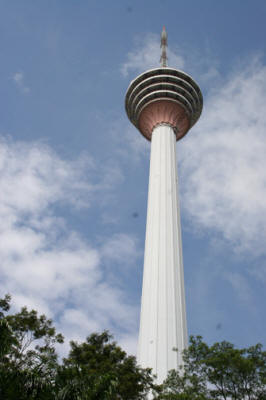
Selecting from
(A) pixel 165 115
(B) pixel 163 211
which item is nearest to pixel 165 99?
(A) pixel 165 115

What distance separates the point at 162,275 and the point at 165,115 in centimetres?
2459

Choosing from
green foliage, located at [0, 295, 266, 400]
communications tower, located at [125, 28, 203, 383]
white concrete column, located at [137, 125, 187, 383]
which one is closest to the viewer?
green foliage, located at [0, 295, 266, 400]

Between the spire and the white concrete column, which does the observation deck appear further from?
the spire

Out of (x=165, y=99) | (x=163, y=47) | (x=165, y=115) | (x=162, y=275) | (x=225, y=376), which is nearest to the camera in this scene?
(x=225, y=376)

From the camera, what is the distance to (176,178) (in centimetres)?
4772

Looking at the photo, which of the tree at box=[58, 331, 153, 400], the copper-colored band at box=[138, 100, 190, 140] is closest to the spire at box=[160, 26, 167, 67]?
the copper-colored band at box=[138, 100, 190, 140]

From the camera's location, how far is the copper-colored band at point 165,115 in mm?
53688

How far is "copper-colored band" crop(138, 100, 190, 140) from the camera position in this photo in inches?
2114

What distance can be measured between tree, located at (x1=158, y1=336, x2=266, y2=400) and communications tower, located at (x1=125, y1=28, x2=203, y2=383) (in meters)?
14.9

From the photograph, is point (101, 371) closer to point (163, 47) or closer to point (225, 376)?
point (225, 376)

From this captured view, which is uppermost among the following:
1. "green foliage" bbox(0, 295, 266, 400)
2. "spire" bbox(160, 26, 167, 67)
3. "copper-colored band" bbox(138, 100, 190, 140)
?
"spire" bbox(160, 26, 167, 67)

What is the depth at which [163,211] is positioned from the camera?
4331 centimetres

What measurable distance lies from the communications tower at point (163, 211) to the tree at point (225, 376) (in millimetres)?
14899

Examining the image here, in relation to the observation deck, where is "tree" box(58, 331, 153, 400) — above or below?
below
